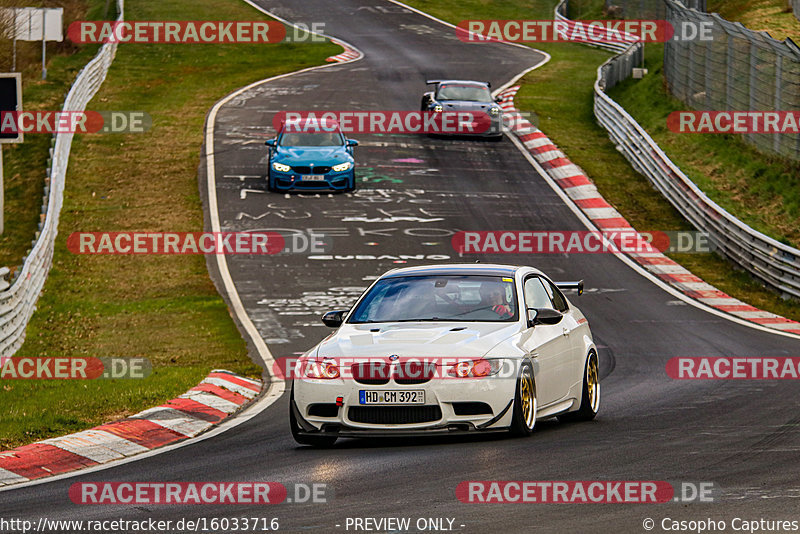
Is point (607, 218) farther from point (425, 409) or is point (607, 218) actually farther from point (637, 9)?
point (637, 9)

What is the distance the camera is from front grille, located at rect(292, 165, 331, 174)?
30.3m

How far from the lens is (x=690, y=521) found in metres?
7.07

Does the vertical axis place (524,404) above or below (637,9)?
above

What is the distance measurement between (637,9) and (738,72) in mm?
30204

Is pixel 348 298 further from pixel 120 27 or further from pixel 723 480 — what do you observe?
pixel 120 27

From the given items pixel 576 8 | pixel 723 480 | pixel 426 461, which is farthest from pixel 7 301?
pixel 576 8

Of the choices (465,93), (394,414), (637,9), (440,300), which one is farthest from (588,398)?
(637,9)

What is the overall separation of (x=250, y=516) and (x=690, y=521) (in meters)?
2.53

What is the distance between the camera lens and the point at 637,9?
2354 inches

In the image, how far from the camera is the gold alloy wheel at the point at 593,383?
1184cm

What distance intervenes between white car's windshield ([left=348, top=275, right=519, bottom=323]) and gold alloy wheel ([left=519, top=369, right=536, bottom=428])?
2.36 ft

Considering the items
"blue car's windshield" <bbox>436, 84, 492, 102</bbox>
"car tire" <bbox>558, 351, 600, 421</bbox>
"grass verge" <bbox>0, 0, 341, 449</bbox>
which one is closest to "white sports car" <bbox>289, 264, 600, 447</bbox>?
"car tire" <bbox>558, 351, 600, 421</bbox>

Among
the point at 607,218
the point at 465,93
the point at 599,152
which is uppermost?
the point at 465,93

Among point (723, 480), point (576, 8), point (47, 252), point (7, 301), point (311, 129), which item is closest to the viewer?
point (723, 480)
